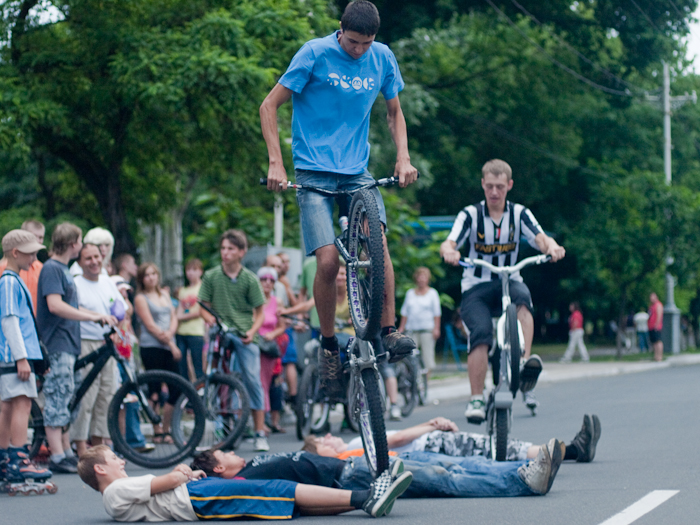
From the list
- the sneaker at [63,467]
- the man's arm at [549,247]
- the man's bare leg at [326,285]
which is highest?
the man's arm at [549,247]

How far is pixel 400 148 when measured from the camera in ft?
19.3

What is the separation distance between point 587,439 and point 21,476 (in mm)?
4043

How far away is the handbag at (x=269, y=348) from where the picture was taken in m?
10.6

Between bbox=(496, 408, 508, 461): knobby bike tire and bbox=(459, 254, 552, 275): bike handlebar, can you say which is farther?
bbox=(459, 254, 552, 275): bike handlebar

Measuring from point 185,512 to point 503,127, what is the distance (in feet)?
101

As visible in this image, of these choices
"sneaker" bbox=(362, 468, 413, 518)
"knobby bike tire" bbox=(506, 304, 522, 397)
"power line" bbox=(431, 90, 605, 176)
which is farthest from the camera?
"power line" bbox=(431, 90, 605, 176)

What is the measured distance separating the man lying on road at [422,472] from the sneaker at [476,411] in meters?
0.69

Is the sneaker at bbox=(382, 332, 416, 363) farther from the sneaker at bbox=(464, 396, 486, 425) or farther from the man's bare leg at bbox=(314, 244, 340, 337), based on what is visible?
the sneaker at bbox=(464, 396, 486, 425)

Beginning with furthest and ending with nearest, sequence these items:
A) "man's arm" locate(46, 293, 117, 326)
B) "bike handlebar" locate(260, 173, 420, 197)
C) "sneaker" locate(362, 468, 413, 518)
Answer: "man's arm" locate(46, 293, 117, 326) < "bike handlebar" locate(260, 173, 420, 197) < "sneaker" locate(362, 468, 413, 518)

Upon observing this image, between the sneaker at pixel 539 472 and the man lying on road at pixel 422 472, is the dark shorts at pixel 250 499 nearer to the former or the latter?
the man lying on road at pixel 422 472

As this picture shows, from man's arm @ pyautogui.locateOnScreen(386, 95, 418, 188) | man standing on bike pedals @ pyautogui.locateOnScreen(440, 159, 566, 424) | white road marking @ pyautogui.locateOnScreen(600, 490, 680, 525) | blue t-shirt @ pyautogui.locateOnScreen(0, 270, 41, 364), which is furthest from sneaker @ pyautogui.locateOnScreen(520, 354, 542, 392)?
blue t-shirt @ pyautogui.locateOnScreen(0, 270, 41, 364)

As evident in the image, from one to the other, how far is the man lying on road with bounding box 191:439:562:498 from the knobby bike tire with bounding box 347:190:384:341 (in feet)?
2.64

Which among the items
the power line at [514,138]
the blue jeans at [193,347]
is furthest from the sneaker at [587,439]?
the power line at [514,138]

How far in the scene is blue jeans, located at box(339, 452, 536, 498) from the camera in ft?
18.8
